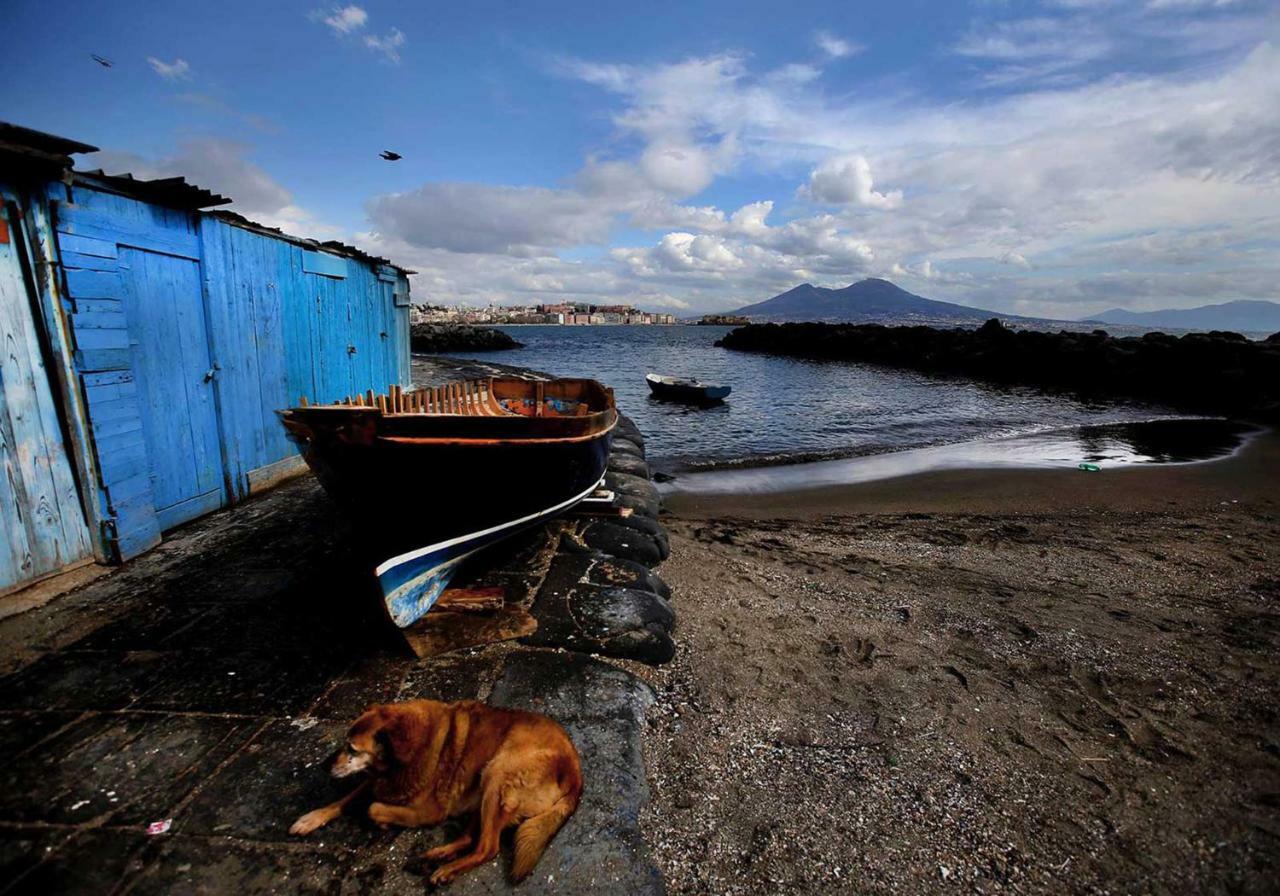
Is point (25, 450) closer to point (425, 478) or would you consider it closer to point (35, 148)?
point (35, 148)

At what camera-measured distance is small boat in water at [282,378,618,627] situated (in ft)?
13.2

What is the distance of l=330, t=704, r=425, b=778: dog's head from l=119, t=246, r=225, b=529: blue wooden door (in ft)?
15.7

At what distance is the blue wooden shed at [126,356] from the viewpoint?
4.45 m

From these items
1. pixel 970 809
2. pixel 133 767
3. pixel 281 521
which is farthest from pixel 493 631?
pixel 281 521

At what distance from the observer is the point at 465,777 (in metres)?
2.67

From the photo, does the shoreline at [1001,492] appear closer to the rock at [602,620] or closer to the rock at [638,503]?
the rock at [638,503]

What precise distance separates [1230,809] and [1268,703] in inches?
64.1

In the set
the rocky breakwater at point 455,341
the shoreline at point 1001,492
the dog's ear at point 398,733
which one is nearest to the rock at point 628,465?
the shoreline at point 1001,492

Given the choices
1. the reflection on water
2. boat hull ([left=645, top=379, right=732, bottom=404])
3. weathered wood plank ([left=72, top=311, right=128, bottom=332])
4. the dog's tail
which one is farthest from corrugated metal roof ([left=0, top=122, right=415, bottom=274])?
boat hull ([left=645, top=379, right=732, bottom=404])

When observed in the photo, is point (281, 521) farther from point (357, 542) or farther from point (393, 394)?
point (393, 394)

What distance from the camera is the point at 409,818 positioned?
263 centimetres

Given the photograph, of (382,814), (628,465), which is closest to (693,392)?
(628,465)

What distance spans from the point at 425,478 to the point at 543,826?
2529 millimetres

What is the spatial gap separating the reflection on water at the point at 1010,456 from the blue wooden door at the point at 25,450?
924 cm
